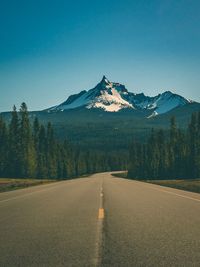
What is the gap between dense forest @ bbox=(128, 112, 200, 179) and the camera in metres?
77.9

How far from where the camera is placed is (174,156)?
8562 cm

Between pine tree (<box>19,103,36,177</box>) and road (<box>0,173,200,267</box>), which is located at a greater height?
pine tree (<box>19,103,36,177</box>)

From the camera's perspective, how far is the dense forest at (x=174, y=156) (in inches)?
3066

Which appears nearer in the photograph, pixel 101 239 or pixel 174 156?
pixel 101 239

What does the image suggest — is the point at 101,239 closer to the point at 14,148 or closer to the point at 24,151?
the point at 24,151

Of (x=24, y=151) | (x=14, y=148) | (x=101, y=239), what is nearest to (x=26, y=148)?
(x=24, y=151)

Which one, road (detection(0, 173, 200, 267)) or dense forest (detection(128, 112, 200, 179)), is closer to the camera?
road (detection(0, 173, 200, 267))

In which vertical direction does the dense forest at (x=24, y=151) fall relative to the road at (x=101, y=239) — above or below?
above

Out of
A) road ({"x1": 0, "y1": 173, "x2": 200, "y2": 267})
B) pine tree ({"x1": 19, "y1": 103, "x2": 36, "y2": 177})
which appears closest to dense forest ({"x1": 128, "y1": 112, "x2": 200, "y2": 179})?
pine tree ({"x1": 19, "y1": 103, "x2": 36, "y2": 177})

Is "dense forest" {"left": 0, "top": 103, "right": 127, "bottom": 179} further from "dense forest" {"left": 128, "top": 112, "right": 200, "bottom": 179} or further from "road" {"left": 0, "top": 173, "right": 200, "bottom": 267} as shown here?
"road" {"left": 0, "top": 173, "right": 200, "bottom": 267}

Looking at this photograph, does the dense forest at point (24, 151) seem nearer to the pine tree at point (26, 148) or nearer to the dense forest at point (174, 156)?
the pine tree at point (26, 148)

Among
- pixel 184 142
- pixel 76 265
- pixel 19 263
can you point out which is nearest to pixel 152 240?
pixel 76 265

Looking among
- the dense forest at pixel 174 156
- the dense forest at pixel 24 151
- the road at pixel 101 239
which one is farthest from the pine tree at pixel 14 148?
the road at pixel 101 239

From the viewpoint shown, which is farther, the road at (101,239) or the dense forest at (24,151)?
the dense forest at (24,151)
